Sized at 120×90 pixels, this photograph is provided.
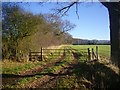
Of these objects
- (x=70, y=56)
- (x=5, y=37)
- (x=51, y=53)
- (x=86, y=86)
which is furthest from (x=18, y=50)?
(x=86, y=86)

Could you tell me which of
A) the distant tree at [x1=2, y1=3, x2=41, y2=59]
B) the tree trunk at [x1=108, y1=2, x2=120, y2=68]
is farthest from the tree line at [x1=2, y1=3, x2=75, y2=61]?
the tree trunk at [x1=108, y1=2, x2=120, y2=68]

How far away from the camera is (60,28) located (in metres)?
17.4

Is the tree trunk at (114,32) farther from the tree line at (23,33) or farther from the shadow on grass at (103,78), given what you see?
the tree line at (23,33)

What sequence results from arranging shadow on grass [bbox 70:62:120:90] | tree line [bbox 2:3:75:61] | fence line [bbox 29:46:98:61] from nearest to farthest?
1. shadow on grass [bbox 70:62:120:90]
2. tree line [bbox 2:3:75:61]
3. fence line [bbox 29:46:98:61]

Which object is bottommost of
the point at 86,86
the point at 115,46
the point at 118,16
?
the point at 86,86

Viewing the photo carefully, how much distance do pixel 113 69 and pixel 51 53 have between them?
10.1 metres

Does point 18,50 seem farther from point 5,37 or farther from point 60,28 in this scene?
point 60,28

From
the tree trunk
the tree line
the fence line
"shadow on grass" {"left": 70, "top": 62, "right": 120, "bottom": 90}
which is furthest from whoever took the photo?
the fence line

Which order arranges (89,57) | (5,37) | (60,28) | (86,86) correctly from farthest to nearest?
(89,57) → (5,37) → (60,28) → (86,86)

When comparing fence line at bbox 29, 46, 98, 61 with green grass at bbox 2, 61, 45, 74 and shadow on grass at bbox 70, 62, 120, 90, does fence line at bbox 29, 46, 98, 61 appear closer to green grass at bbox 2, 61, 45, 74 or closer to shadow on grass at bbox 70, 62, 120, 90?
green grass at bbox 2, 61, 45, 74

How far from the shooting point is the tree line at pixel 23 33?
18.5m

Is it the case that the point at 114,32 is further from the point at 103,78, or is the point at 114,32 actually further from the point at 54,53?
the point at 54,53

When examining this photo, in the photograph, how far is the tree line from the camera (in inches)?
728

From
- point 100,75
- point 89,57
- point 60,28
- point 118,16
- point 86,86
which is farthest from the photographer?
point 89,57
